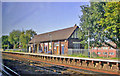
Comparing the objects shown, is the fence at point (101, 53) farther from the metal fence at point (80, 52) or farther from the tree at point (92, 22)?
the tree at point (92, 22)

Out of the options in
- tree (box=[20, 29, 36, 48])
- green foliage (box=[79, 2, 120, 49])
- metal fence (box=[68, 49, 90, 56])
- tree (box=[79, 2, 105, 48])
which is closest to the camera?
green foliage (box=[79, 2, 120, 49])

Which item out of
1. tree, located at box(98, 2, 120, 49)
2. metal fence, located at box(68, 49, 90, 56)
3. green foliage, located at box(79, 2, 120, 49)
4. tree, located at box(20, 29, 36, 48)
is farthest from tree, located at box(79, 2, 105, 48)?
tree, located at box(20, 29, 36, 48)

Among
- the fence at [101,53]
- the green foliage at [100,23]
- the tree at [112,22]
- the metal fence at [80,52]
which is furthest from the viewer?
the metal fence at [80,52]

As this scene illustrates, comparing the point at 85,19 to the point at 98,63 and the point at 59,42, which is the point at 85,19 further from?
the point at 59,42

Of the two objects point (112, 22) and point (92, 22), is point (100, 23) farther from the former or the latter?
point (112, 22)

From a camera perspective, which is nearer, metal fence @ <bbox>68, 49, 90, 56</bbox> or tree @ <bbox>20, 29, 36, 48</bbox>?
metal fence @ <bbox>68, 49, 90, 56</bbox>

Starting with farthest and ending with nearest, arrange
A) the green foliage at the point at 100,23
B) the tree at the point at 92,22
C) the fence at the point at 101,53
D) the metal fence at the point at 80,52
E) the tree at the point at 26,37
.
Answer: the tree at the point at 26,37, the metal fence at the point at 80,52, the tree at the point at 92,22, the fence at the point at 101,53, the green foliage at the point at 100,23

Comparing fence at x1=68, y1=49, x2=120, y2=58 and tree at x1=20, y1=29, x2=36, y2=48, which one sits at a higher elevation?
tree at x1=20, y1=29, x2=36, y2=48

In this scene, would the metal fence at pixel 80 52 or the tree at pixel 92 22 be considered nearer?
the tree at pixel 92 22

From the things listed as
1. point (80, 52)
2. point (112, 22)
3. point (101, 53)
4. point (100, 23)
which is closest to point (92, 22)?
point (100, 23)

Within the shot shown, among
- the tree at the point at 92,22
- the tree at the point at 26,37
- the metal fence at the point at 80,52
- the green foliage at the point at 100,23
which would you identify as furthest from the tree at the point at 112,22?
the tree at the point at 26,37

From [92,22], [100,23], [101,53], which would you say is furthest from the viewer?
[101,53]

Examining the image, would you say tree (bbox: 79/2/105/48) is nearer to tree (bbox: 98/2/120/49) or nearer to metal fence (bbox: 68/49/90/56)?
tree (bbox: 98/2/120/49)

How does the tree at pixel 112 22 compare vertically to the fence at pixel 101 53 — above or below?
above
